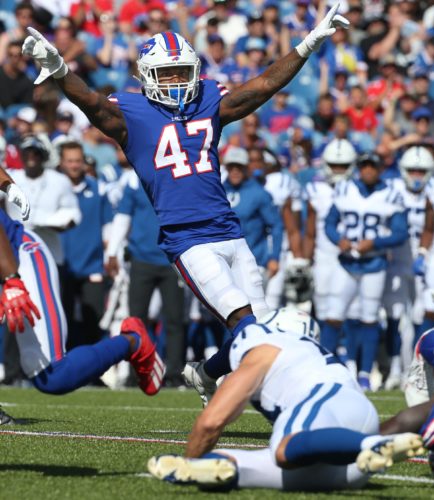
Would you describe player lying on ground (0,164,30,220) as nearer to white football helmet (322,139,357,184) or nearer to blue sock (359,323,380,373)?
blue sock (359,323,380,373)

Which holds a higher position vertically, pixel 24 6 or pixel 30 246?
pixel 24 6

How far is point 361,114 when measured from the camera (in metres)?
15.6

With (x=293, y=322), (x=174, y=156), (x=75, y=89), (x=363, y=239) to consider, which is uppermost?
(x=75, y=89)

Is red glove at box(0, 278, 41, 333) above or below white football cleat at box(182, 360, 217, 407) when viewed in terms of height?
above

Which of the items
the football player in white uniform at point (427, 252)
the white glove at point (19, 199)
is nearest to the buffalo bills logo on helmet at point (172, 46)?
the white glove at point (19, 199)

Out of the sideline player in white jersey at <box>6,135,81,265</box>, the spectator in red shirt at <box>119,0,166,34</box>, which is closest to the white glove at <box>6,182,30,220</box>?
the sideline player in white jersey at <box>6,135,81,265</box>

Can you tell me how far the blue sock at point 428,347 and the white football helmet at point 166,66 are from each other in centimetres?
172

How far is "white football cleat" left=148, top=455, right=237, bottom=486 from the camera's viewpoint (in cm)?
442

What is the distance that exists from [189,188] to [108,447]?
51.6 inches

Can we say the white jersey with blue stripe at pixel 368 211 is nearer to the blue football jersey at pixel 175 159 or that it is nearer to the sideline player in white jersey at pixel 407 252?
the sideline player in white jersey at pixel 407 252

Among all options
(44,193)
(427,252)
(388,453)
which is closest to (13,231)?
(388,453)

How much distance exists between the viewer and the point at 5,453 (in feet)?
18.9

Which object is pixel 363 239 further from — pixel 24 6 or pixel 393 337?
pixel 24 6

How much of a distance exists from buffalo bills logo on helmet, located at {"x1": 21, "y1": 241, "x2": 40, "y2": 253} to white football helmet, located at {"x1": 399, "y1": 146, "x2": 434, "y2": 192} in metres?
5.87
